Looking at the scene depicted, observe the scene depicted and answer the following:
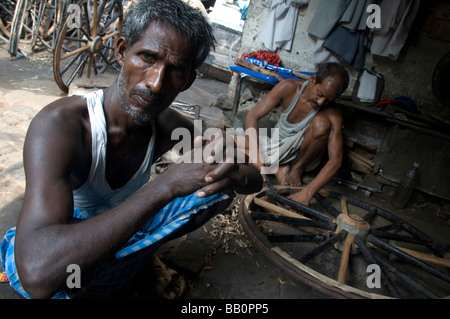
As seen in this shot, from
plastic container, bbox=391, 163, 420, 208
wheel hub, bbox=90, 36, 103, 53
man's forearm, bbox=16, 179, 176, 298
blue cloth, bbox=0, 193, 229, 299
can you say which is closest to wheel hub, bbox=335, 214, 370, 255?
blue cloth, bbox=0, 193, 229, 299

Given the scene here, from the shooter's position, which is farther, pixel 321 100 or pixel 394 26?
pixel 394 26

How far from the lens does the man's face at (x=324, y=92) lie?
312 centimetres

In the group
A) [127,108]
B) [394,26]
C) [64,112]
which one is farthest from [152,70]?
[394,26]

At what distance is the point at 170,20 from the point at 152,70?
0.79 ft

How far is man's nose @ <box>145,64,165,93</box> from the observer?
4.73 feet

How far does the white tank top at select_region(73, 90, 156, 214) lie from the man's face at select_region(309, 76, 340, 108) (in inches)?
79.6

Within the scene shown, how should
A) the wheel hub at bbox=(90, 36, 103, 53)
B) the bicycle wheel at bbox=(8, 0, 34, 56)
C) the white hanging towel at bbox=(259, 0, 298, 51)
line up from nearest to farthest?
1. the white hanging towel at bbox=(259, 0, 298, 51)
2. the wheel hub at bbox=(90, 36, 103, 53)
3. the bicycle wheel at bbox=(8, 0, 34, 56)

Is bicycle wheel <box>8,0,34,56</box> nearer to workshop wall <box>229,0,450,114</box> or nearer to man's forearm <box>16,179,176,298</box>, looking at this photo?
workshop wall <box>229,0,450,114</box>

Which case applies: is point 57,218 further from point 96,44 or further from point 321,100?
point 96,44

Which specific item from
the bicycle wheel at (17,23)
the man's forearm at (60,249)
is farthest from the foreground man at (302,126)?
the bicycle wheel at (17,23)

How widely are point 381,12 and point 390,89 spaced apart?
3.46 feet

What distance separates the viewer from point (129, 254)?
1370 millimetres

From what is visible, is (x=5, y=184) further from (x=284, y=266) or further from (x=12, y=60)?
(x=12, y=60)

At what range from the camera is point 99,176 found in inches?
60.0
